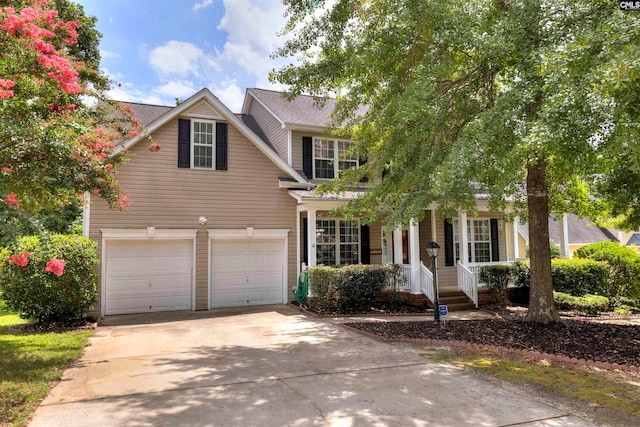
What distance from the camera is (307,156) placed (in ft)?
46.9

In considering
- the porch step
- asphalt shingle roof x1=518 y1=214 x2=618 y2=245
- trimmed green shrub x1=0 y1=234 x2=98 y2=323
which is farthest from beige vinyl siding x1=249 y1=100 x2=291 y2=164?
asphalt shingle roof x1=518 y1=214 x2=618 y2=245

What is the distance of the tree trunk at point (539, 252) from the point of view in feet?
29.5

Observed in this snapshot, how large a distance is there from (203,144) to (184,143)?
22.4 inches

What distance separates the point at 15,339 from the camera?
8.20 metres

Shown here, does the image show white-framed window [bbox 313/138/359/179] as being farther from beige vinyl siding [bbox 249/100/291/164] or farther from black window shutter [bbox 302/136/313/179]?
beige vinyl siding [bbox 249/100/291/164]

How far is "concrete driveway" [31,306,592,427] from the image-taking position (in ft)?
14.3

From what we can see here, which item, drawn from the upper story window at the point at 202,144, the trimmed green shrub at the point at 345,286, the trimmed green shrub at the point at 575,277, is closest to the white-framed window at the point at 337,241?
the trimmed green shrub at the point at 345,286

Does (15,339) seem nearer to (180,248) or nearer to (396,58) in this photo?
(180,248)

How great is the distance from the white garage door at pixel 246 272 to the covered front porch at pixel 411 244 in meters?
0.99

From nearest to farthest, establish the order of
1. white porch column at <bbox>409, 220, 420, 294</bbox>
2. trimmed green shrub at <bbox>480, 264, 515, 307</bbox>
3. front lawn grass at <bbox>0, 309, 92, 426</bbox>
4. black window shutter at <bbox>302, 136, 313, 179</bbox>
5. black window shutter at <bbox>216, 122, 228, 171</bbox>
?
front lawn grass at <bbox>0, 309, 92, 426</bbox> < black window shutter at <bbox>216, 122, 228, 171</bbox> < white porch column at <bbox>409, 220, 420, 294</bbox> < trimmed green shrub at <bbox>480, 264, 515, 307</bbox> < black window shutter at <bbox>302, 136, 313, 179</bbox>

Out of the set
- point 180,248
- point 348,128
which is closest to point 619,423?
point 348,128

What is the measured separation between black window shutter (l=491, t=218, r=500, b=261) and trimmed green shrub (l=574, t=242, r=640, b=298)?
3404mm

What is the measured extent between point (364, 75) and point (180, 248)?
7285 mm

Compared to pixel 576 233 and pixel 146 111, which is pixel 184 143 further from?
pixel 576 233
